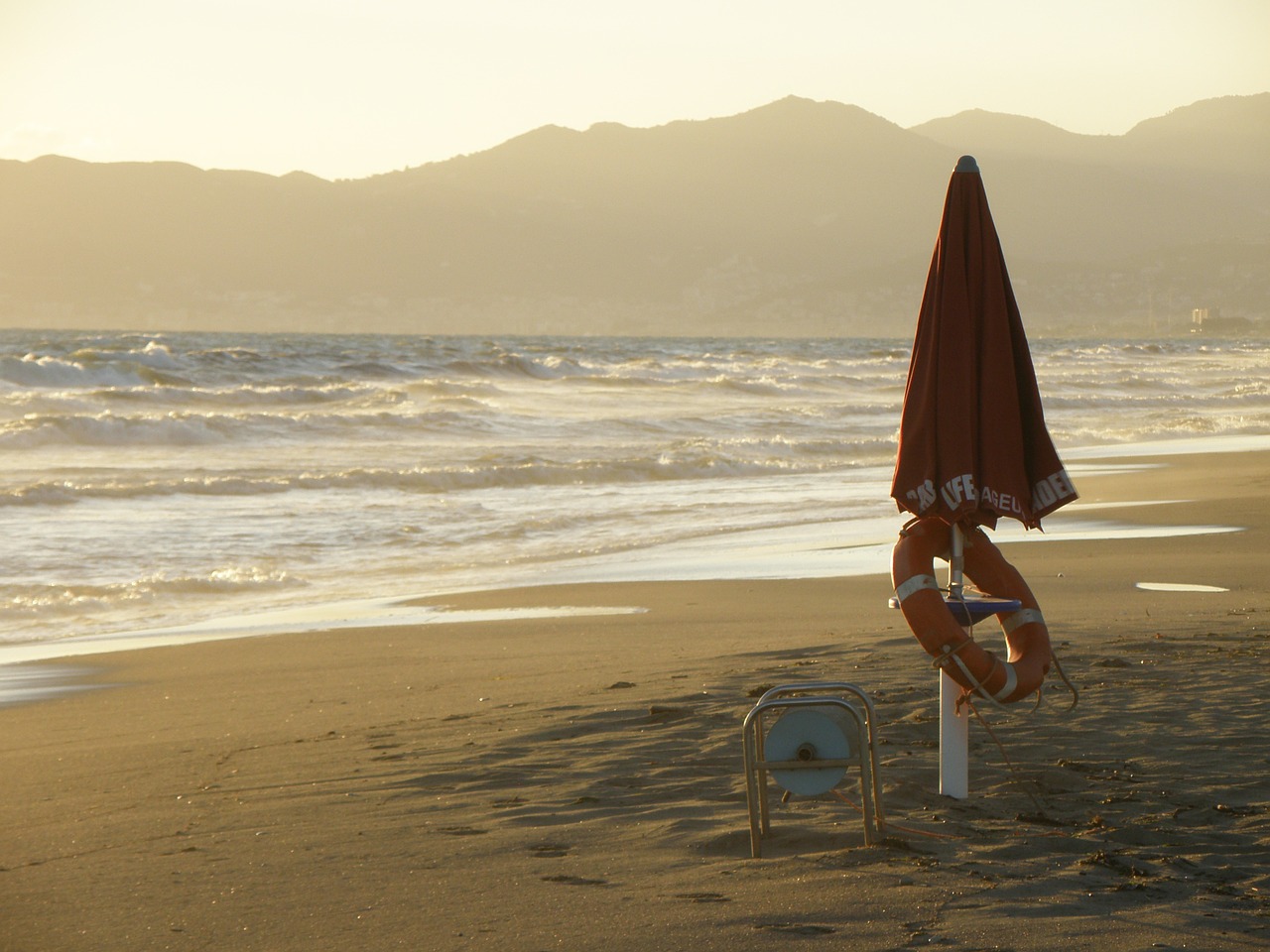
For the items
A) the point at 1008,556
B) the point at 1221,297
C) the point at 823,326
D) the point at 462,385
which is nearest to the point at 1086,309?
the point at 1221,297

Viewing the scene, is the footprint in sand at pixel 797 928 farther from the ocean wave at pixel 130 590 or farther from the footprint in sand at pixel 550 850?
the ocean wave at pixel 130 590

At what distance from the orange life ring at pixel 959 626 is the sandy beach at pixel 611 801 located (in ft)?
1.61

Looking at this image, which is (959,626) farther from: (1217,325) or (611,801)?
(1217,325)

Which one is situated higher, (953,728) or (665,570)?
(953,728)

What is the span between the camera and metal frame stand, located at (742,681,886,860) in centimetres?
393

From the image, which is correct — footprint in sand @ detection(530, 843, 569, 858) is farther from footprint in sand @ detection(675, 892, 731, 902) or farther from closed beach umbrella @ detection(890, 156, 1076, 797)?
closed beach umbrella @ detection(890, 156, 1076, 797)

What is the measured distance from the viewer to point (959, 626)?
4.18m

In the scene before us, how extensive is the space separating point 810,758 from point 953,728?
69 centimetres

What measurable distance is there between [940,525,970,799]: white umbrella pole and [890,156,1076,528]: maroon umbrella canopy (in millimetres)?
126

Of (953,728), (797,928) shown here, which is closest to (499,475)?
(953,728)

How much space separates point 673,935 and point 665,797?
119 centimetres

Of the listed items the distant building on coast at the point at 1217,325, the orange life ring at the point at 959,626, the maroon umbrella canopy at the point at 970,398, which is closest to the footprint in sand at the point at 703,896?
the orange life ring at the point at 959,626

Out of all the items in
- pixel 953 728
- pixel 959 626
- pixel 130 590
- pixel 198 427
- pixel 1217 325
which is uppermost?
pixel 1217 325

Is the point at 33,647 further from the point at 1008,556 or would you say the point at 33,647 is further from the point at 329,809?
the point at 1008,556
